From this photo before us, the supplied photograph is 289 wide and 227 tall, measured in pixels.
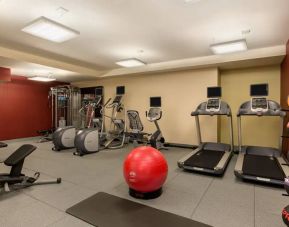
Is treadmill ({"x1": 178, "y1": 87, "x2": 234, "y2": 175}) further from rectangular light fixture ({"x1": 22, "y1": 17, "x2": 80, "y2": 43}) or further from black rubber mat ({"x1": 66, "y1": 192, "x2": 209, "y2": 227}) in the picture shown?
rectangular light fixture ({"x1": 22, "y1": 17, "x2": 80, "y2": 43})

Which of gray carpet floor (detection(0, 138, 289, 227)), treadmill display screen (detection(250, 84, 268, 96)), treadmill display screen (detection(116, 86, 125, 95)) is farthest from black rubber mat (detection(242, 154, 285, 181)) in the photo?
treadmill display screen (detection(116, 86, 125, 95))

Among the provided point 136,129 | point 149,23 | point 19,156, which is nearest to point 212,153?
point 136,129

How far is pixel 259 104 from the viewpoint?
15.4 feet

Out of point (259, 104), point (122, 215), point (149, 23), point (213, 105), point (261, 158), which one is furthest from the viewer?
point (213, 105)

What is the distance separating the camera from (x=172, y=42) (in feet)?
14.8

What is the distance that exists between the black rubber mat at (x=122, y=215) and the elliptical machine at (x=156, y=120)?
3227 millimetres

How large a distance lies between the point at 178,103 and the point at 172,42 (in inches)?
102

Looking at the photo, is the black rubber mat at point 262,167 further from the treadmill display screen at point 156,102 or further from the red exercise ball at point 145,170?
the treadmill display screen at point 156,102

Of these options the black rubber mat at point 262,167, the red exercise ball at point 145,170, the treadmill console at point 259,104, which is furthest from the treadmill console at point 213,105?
the red exercise ball at point 145,170

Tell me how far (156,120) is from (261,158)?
302cm

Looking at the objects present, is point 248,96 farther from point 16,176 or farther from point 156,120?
point 16,176

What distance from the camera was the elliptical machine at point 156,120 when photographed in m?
5.88

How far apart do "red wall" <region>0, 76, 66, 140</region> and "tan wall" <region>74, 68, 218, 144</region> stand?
154 inches

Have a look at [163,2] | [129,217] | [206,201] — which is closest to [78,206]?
[129,217]
